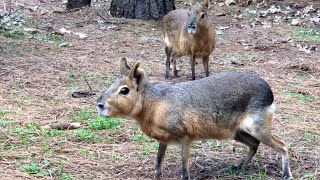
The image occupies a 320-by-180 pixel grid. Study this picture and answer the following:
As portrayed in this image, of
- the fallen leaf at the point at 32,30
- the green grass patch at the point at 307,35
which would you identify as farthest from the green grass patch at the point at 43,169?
the green grass patch at the point at 307,35

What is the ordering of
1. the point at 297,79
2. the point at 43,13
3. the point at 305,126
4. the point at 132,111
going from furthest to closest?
the point at 43,13
the point at 297,79
the point at 305,126
the point at 132,111

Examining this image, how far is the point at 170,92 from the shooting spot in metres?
4.68

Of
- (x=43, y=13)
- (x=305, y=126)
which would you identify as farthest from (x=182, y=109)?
(x=43, y=13)

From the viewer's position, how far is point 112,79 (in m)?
7.95

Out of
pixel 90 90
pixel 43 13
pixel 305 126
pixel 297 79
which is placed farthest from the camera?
pixel 43 13

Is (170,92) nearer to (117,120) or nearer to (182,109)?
(182,109)

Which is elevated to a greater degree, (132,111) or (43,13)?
(132,111)

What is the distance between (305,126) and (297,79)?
7.58 ft

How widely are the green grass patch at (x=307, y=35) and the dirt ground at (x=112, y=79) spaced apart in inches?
0.9

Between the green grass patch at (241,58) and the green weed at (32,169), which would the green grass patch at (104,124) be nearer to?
the green weed at (32,169)

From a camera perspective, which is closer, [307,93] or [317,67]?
[307,93]

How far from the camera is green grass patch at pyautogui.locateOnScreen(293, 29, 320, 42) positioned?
11.1m

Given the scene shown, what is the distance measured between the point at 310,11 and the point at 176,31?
596 centimetres

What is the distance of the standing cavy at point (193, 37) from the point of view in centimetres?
807
